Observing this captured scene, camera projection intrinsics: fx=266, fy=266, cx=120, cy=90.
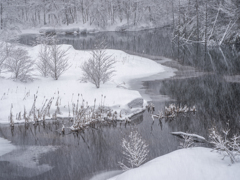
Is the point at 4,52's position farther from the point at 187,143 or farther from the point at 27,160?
the point at 187,143

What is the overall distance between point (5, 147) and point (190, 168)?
250 inches

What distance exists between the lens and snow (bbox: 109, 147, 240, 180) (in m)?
4.52

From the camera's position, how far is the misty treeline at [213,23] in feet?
121

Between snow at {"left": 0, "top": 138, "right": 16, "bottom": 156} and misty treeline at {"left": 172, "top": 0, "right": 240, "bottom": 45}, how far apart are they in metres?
33.0

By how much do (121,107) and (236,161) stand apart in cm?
756

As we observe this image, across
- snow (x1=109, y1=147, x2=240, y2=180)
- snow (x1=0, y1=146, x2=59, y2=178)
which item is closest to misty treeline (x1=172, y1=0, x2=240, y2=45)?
snow (x1=0, y1=146, x2=59, y2=178)

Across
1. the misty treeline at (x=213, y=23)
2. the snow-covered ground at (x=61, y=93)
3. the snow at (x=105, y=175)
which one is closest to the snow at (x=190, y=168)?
the snow at (x=105, y=175)

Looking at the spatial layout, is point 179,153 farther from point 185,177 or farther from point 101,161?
point 101,161

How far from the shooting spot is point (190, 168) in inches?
197

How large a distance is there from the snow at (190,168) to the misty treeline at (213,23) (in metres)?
33.5

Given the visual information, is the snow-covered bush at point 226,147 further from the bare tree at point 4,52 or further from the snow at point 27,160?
the bare tree at point 4,52

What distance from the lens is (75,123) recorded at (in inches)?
401

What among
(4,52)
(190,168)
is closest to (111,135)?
(190,168)

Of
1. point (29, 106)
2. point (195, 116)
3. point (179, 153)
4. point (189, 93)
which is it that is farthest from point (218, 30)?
point (179, 153)
